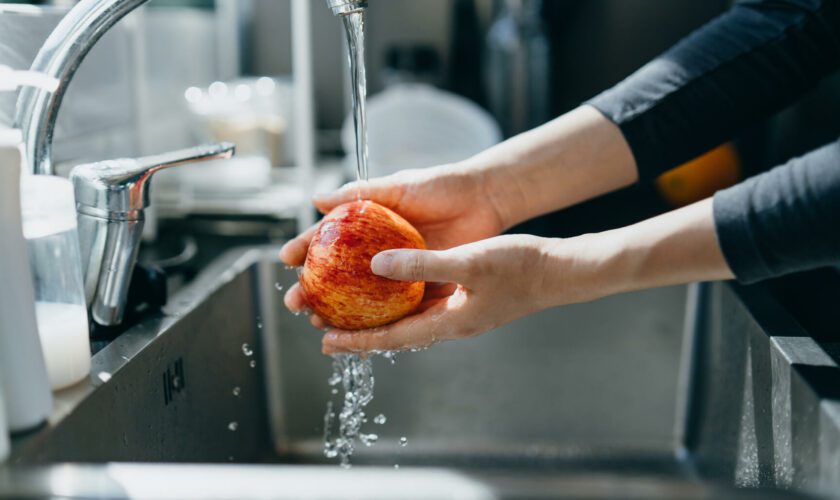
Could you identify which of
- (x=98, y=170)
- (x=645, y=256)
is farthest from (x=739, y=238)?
(x=98, y=170)

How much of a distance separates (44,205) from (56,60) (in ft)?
0.52

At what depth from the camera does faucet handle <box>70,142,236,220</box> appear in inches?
29.8

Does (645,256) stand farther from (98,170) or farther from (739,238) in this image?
(98,170)

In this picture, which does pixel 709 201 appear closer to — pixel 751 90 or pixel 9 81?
pixel 751 90

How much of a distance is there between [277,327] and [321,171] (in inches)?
29.9

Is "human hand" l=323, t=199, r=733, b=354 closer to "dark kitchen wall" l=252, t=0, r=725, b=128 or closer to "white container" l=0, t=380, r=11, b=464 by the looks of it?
"white container" l=0, t=380, r=11, b=464

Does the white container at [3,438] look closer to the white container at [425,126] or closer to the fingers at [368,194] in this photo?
the fingers at [368,194]

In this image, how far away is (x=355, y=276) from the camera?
0.76 m

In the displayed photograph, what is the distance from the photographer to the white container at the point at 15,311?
0.54m

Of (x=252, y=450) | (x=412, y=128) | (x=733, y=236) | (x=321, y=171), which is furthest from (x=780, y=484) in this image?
(x=321, y=171)

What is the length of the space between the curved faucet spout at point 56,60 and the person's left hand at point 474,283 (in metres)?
0.32

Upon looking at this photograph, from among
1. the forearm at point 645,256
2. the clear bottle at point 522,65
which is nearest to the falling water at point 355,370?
the forearm at point 645,256

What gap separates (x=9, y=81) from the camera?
57 cm

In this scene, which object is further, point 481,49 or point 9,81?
A: point 481,49
